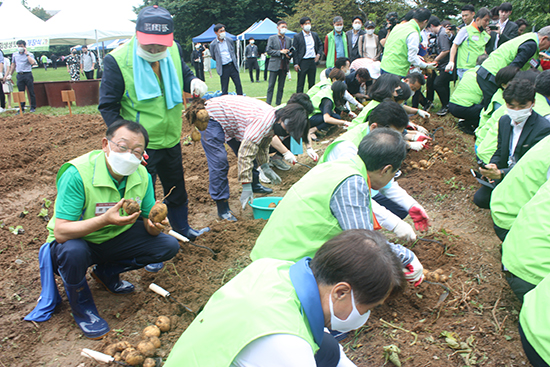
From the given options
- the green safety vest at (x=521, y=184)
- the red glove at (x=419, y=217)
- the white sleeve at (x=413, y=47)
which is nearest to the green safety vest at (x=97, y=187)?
the red glove at (x=419, y=217)

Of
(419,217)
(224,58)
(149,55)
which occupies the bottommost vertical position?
(419,217)

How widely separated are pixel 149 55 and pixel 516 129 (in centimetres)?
348

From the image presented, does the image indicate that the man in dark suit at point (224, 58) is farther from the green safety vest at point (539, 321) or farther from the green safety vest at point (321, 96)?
the green safety vest at point (539, 321)

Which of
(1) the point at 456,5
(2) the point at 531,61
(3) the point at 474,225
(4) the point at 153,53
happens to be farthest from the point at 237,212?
(1) the point at 456,5

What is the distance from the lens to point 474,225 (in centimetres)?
392

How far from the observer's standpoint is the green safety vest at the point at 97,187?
2.44 m

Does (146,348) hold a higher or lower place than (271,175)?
higher

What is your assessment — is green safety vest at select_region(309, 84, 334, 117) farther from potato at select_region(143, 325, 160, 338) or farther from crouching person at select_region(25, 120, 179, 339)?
potato at select_region(143, 325, 160, 338)

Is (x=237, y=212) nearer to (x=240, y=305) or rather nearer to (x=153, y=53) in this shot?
(x=153, y=53)

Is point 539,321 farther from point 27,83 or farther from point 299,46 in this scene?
point 27,83

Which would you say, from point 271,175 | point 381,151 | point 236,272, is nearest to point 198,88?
point 236,272

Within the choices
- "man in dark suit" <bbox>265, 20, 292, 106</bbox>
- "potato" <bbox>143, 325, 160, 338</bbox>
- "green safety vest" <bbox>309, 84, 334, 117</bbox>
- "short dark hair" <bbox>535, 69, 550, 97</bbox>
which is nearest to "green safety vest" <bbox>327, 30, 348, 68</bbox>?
"man in dark suit" <bbox>265, 20, 292, 106</bbox>

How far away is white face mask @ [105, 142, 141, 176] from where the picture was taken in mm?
2459

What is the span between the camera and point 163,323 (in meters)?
2.55
